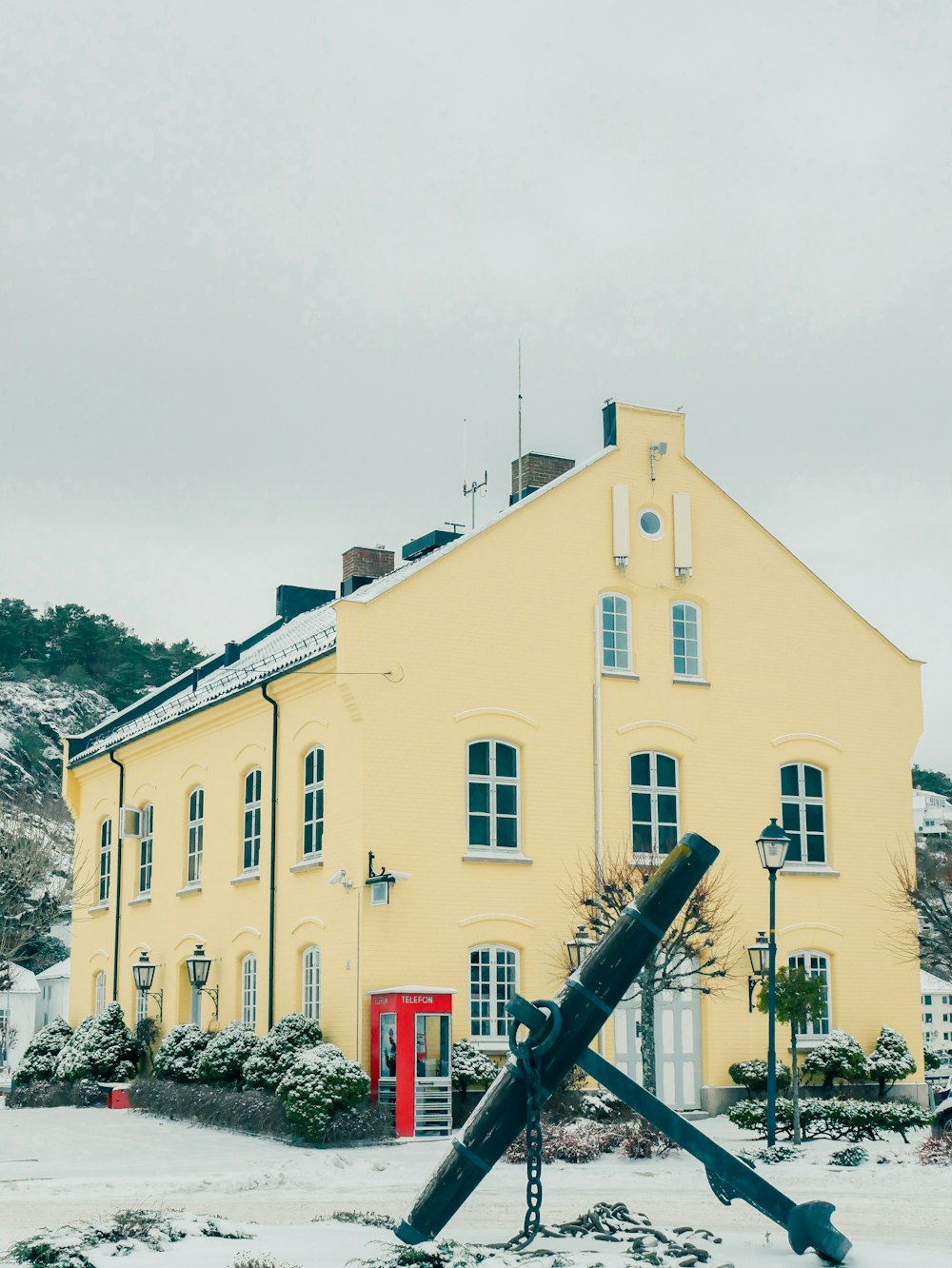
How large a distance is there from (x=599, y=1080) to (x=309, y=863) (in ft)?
57.0

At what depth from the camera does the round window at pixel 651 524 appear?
31469 millimetres

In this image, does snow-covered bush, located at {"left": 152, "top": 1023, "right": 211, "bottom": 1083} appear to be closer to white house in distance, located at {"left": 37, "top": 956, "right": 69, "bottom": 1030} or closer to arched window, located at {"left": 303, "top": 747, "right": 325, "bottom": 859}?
arched window, located at {"left": 303, "top": 747, "right": 325, "bottom": 859}

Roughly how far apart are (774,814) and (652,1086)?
6.50 m

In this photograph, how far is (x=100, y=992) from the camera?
132ft

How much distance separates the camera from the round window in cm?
3147

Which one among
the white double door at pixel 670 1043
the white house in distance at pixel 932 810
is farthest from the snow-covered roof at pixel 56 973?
the white house in distance at pixel 932 810

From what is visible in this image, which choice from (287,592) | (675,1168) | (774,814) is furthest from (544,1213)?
(287,592)

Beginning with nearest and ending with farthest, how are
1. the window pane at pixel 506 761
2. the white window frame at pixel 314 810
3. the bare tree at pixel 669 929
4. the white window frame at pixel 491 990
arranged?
the bare tree at pixel 669 929 → the white window frame at pixel 491 990 → the window pane at pixel 506 761 → the white window frame at pixel 314 810

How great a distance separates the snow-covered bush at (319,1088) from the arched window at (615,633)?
920cm

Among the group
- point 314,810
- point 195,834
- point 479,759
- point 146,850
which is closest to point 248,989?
point 314,810

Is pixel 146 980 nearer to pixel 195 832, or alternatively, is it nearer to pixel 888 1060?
pixel 195 832

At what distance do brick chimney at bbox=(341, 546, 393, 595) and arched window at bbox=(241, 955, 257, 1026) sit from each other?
932 centimetres

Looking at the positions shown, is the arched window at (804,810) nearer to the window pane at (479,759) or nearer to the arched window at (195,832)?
the window pane at (479,759)

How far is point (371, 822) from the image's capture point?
27719 millimetres
